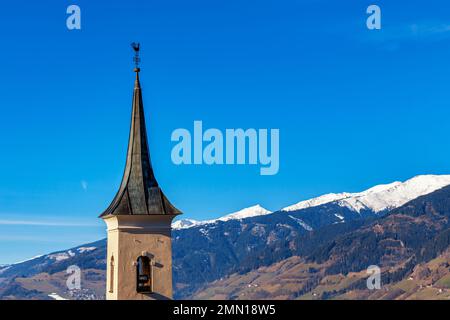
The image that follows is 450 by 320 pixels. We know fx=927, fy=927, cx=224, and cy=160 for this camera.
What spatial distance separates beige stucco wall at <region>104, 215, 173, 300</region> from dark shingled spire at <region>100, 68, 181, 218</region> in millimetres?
516

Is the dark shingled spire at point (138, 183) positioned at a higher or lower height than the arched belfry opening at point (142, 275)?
higher

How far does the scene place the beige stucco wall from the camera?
149 ft

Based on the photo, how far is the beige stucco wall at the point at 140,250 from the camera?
4547 cm

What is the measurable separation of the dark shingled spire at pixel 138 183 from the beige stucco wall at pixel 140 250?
1.69 feet

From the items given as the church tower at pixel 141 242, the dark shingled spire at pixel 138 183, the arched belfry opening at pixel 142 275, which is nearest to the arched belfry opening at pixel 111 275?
the church tower at pixel 141 242

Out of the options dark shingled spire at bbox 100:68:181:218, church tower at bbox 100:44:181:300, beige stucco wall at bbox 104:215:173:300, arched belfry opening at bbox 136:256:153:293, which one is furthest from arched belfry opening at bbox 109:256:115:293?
dark shingled spire at bbox 100:68:181:218

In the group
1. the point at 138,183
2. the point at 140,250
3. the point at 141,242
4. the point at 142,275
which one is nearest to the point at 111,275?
the point at 142,275

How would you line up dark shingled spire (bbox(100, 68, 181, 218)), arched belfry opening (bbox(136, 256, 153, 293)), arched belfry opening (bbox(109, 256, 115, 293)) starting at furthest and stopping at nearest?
arched belfry opening (bbox(109, 256, 115, 293)) → dark shingled spire (bbox(100, 68, 181, 218)) → arched belfry opening (bbox(136, 256, 153, 293))

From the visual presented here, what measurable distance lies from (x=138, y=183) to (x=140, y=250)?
3712 mm

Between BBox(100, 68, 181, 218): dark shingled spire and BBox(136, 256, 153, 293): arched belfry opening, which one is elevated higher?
BBox(100, 68, 181, 218): dark shingled spire

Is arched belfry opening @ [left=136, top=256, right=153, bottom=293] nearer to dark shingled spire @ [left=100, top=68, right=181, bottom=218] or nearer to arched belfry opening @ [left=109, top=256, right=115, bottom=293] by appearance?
arched belfry opening @ [left=109, top=256, right=115, bottom=293]

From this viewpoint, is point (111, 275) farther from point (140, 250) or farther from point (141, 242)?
point (141, 242)

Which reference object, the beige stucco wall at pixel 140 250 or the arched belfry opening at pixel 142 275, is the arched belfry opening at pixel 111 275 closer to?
the beige stucco wall at pixel 140 250
